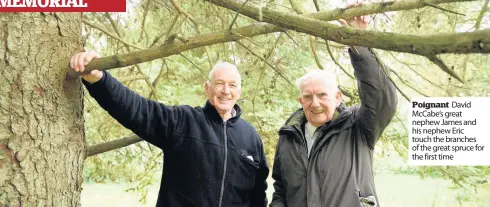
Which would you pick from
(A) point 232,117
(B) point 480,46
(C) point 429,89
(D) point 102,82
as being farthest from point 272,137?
(B) point 480,46

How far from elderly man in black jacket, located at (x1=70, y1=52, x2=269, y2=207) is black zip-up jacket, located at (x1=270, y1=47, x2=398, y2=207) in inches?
8.8

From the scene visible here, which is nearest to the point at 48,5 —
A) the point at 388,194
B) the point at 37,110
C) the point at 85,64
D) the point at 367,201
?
the point at 85,64

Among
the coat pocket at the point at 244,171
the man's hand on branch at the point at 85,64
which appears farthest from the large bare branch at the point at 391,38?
the coat pocket at the point at 244,171

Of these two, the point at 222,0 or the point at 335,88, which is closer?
the point at 222,0

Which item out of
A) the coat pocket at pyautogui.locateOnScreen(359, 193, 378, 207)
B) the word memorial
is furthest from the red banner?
the word memorial

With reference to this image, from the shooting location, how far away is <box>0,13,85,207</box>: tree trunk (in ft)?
5.75

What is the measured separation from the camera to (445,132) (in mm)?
2773

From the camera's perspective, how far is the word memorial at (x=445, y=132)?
276 centimetres

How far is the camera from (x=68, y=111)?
1898 mm

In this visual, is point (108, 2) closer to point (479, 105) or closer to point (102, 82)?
point (102, 82)

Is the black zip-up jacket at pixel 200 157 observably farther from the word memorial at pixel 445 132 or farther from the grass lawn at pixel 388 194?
the grass lawn at pixel 388 194

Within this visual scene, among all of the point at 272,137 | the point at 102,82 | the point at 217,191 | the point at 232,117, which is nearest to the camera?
the point at 102,82

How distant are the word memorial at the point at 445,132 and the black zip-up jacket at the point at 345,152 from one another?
55 cm

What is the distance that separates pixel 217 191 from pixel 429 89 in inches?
97.7
